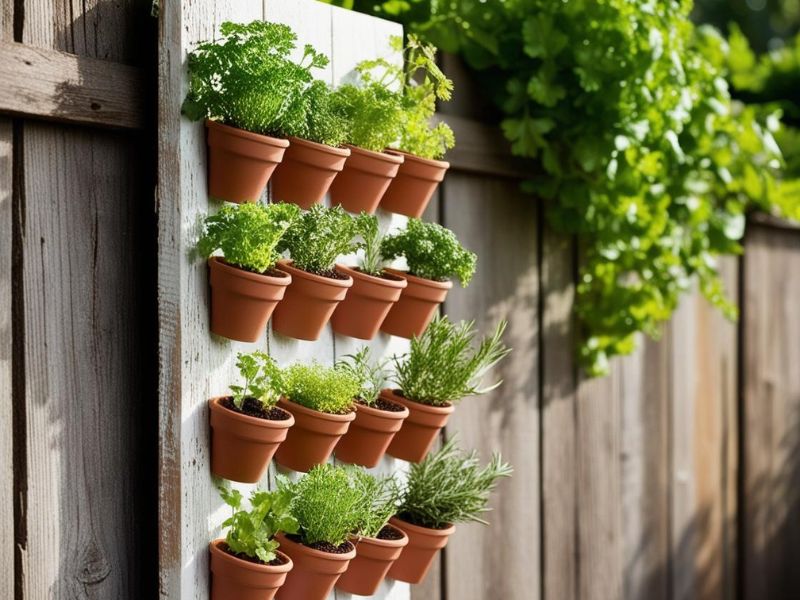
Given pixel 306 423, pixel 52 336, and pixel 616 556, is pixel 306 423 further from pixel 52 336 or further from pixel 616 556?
pixel 616 556

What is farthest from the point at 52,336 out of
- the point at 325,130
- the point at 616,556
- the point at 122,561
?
the point at 616,556

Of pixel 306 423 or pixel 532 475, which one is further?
pixel 532 475

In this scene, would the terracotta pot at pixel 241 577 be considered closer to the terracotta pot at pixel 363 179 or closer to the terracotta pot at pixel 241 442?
the terracotta pot at pixel 241 442

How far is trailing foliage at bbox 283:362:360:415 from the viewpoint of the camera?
5.50 ft

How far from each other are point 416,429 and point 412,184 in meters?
0.48

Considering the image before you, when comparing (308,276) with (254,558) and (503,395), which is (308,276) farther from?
(503,395)

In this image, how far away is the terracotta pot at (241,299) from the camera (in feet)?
5.13

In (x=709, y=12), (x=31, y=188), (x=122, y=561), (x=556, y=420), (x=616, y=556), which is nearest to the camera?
(x=31, y=188)

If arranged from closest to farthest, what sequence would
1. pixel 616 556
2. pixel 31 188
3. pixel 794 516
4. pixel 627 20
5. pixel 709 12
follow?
pixel 31 188 < pixel 627 20 < pixel 616 556 < pixel 794 516 < pixel 709 12

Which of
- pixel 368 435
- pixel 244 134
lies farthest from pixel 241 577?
pixel 244 134

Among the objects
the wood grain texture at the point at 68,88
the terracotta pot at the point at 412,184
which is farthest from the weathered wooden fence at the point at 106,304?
the terracotta pot at the point at 412,184

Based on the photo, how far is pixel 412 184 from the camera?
1.95 meters

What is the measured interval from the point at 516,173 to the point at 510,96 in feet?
0.69

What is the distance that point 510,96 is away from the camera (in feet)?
7.89
